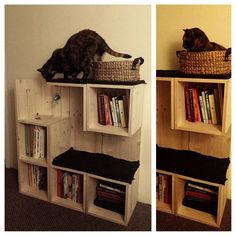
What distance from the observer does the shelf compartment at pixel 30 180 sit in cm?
168

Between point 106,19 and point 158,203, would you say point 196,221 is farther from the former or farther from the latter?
point 106,19

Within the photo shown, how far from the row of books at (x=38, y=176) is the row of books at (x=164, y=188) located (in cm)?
87

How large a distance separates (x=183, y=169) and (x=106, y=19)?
1.06 metres

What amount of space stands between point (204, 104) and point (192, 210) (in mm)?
701

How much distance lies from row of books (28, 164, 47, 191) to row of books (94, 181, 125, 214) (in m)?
0.46

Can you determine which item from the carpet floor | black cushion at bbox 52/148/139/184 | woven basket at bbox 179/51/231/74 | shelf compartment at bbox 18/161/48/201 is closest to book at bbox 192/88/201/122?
woven basket at bbox 179/51/231/74

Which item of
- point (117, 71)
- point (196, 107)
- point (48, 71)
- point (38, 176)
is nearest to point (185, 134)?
point (196, 107)

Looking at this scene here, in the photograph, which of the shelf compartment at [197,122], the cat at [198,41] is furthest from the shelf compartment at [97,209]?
the cat at [198,41]

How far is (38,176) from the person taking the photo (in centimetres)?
171

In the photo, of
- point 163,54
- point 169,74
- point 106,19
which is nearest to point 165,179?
point 169,74

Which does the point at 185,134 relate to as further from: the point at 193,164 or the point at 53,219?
the point at 53,219

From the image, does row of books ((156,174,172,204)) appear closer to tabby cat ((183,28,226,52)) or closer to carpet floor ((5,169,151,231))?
carpet floor ((5,169,151,231))

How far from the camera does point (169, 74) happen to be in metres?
1.25

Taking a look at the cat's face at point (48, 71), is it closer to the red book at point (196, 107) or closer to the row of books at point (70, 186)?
the row of books at point (70, 186)
